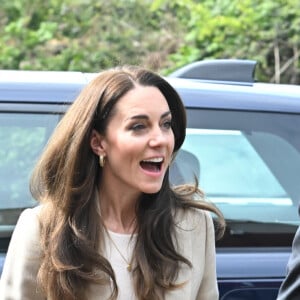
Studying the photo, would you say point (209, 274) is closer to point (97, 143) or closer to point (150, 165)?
point (150, 165)

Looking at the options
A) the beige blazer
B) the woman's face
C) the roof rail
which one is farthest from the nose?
the roof rail

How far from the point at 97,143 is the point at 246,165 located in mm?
975

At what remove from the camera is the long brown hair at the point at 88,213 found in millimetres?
2375

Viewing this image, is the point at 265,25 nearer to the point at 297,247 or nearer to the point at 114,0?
the point at 114,0

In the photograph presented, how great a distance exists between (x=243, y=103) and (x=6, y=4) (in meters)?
7.56

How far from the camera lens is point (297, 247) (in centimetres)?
166

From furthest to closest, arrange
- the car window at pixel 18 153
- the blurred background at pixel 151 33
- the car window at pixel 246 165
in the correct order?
the blurred background at pixel 151 33
the car window at pixel 246 165
the car window at pixel 18 153

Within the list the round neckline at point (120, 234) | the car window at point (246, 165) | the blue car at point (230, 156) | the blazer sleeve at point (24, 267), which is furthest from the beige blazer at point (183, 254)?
the car window at point (246, 165)

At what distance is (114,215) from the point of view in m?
2.52

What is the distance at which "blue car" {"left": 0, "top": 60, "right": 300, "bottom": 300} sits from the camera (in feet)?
10.0

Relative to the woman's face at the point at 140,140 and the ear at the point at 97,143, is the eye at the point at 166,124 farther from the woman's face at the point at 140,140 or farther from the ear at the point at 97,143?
the ear at the point at 97,143

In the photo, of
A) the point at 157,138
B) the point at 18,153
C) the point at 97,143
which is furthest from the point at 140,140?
the point at 18,153

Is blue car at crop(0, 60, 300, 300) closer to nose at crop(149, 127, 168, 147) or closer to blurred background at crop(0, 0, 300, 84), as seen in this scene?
nose at crop(149, 127, 168, 147)

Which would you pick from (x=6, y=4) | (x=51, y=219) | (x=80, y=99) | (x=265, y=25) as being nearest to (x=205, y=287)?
(x=51, y=219)
